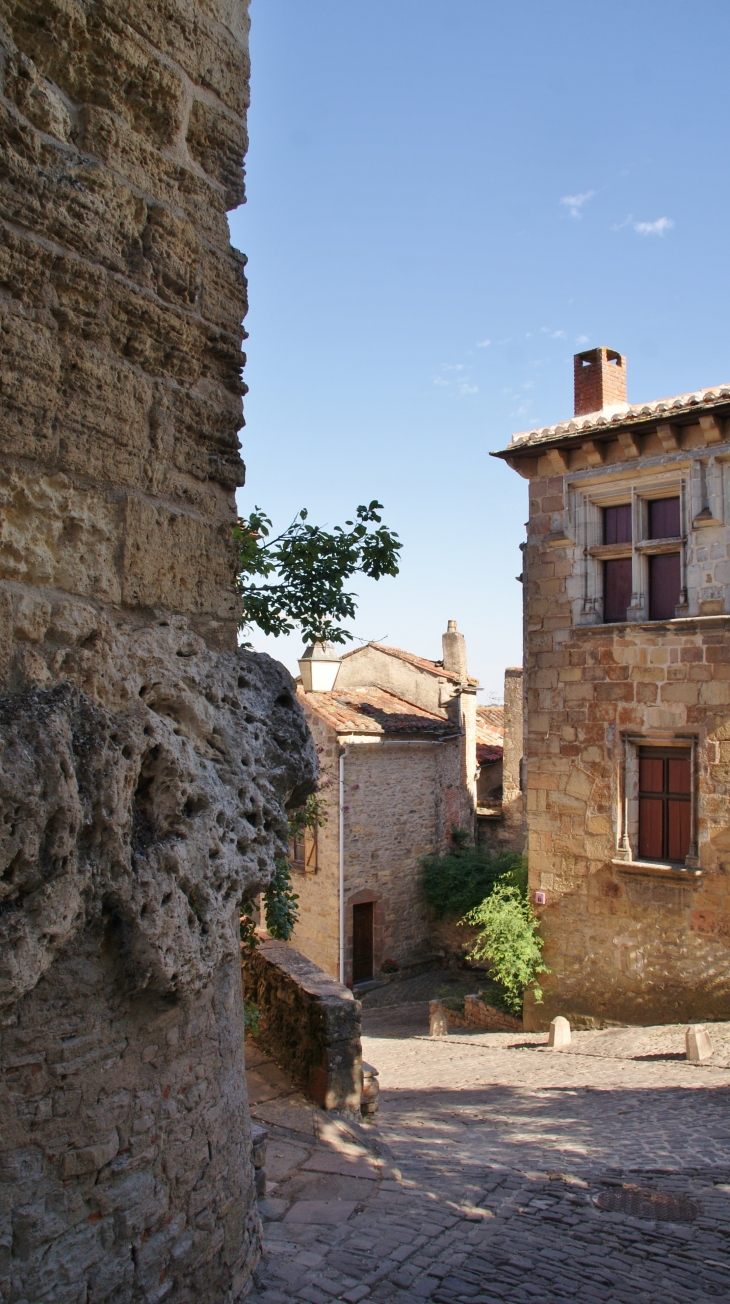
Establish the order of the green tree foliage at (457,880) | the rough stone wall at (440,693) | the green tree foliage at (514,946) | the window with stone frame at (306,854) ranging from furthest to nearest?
1. the rough stone wall at (440,693)
2. the green tree foliage at (457,880)
3. the window with stone frame at (306,854)
4. the green tree foliage at (514,946)

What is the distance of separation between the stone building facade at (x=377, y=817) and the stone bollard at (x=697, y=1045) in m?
6.87

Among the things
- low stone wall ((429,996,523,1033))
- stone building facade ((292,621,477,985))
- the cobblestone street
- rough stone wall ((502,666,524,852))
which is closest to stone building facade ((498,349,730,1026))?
low stone wall ((429,996,523,1033))

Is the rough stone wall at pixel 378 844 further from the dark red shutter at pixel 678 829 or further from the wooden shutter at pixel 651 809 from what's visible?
the dark red shutter at pixel 678 829

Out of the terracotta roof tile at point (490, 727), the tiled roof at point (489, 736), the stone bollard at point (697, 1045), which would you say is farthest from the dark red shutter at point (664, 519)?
the terracotta roof tile at point (490, 727)

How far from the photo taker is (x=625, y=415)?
10875 mm

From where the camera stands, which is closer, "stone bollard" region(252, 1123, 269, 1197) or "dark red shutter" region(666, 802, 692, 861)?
"stone bollard" region(252, 1123, 269, 1197)

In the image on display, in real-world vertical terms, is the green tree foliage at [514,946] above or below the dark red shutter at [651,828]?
below

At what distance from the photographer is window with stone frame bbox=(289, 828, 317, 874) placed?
15.5 metres

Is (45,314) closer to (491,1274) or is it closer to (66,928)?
(66,928)

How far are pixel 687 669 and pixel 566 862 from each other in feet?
9.72

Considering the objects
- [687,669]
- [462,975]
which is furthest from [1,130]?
[462,975]

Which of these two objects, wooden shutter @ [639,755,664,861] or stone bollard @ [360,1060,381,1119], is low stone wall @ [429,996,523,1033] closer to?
wooden shutter @ [639,755,664,861]

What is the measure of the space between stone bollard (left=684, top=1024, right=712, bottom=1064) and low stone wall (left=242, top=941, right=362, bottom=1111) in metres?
4.42

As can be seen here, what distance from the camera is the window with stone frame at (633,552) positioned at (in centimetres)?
1090
